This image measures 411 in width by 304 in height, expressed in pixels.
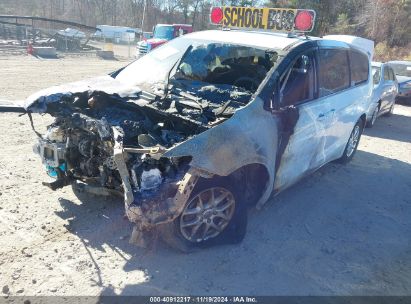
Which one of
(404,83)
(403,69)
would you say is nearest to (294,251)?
(404,83)

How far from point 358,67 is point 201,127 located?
3.44 meters

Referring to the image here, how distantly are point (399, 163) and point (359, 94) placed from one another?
2.01 meters

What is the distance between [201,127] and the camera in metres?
3.39

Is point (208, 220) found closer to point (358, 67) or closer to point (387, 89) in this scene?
point (358, 67)

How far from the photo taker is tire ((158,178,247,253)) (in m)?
3.34

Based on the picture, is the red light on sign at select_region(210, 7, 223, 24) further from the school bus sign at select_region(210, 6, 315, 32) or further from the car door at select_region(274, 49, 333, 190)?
the car door at select_region(274, 49, 333, 190)

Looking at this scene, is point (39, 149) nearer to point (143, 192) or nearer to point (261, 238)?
point (143, 192)

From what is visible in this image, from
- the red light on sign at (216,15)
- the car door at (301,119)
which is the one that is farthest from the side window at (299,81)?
the red light on sign at (216,15)

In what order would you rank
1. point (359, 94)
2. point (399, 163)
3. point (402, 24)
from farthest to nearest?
point (402, 24)
point (399, 163)
point (359, 94)

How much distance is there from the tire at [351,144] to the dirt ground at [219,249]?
2.55 feet

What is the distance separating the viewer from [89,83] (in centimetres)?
425

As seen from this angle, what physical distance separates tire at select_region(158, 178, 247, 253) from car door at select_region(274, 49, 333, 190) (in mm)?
595

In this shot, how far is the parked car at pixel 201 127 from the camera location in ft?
10.3

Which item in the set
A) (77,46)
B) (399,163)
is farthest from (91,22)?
(399,163)
